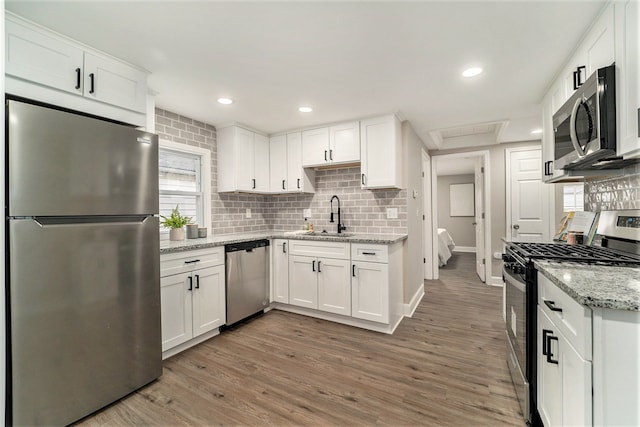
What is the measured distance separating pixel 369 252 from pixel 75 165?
241cm

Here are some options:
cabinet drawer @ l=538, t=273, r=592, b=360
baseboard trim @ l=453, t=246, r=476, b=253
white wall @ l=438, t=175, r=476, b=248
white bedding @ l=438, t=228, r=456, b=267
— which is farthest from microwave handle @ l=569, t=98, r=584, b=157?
baseboard trim @ l=453, t=246, r=476, b=253

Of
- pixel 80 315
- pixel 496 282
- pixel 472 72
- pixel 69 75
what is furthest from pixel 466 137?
pixel 80 315

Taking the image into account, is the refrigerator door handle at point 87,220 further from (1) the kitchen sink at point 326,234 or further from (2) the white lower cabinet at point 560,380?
(2) the white lower cabinet at point 560,380

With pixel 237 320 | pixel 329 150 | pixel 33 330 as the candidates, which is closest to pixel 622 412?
pixel 33 330

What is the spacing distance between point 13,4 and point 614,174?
3668 mm

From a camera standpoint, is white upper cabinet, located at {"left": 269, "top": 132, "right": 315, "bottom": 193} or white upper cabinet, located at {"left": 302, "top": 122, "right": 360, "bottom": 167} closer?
white upper cabinet, located at {"left": 302, "top": 122, "right": 360, "bottom": 167}

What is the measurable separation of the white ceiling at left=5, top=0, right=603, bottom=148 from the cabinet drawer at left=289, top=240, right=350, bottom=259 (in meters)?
1.48

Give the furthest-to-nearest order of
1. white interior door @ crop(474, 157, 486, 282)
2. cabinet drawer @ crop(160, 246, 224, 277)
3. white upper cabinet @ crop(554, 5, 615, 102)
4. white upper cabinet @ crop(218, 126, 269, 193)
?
1. white interior door @ crop(474, 157, 486, 282)
2. white upper cabinet @ crop(218, 126, 269, 193)
3. cabinet drawer @ crop(160, 246, 224, 277)
4. white upper cabinet @ crop(554, 5, 615, 102)

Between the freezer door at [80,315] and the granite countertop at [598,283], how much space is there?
234 centimetres

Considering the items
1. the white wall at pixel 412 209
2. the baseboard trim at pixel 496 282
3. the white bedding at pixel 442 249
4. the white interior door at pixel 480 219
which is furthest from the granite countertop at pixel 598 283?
the white bedding at pixel 442 249

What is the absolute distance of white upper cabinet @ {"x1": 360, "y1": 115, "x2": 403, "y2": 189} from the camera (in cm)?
310

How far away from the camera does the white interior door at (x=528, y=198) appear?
4.14 meters

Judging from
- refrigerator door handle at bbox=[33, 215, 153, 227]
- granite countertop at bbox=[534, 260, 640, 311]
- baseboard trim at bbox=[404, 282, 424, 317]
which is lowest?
baseboard trim at bbox=[404, 282, 424, 317]

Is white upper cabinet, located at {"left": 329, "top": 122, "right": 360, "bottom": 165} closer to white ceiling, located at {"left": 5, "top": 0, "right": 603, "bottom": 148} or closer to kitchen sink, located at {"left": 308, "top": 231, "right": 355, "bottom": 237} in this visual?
white ceiling, located at {"left": 5, "top": 0, "right": 603, "bottom": 148}
